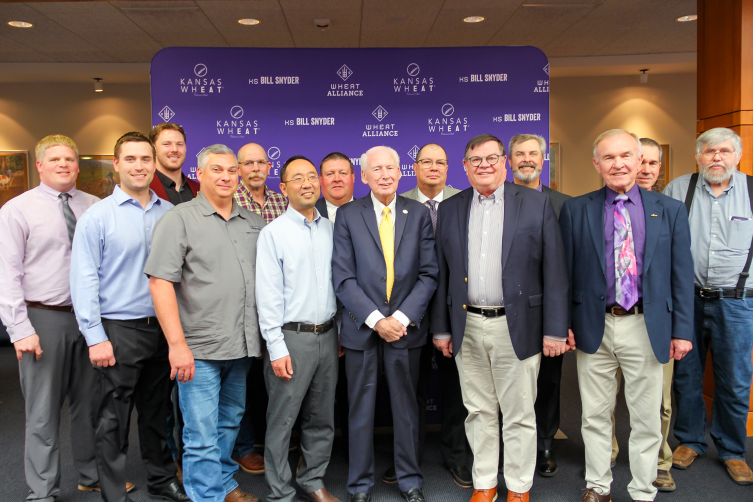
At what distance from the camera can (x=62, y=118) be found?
8.32 metres

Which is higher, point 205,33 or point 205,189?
point 205,33

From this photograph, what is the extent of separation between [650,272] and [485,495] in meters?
1.49

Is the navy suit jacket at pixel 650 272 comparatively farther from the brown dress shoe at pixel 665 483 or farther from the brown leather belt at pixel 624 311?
the brown dress shoe at pixel 665 483

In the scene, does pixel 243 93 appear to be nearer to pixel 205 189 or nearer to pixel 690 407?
pixel 205 189

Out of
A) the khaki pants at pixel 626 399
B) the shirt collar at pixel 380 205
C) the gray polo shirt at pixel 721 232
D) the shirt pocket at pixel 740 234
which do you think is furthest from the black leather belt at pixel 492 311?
the shirt pocket at pixel 740 234

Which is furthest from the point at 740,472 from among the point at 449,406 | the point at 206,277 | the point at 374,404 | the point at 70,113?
the point at 70,113

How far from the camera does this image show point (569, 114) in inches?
333

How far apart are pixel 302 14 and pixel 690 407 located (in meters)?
5.21

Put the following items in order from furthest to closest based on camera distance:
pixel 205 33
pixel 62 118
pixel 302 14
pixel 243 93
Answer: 1. pixel 62 118
2. pixel 205 33
3. pixel 302 14
4. pixel 243 93

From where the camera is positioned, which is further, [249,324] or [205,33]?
[205,33]

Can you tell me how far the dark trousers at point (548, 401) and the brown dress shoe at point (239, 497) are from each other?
1.81 metres

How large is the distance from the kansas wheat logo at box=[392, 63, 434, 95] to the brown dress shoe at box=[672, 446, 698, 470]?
10.6ft

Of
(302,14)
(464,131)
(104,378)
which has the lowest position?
Answer: (104,378)

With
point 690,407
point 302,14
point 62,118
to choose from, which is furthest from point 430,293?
point 62,118
